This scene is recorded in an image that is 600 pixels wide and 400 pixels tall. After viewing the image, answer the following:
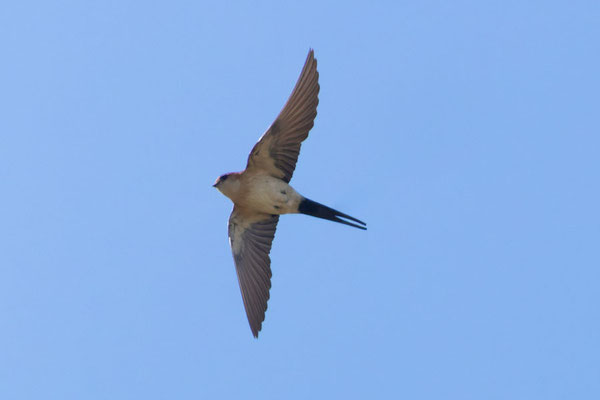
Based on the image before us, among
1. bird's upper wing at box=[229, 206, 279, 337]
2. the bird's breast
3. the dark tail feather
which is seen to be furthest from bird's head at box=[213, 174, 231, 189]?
the dark tail feather

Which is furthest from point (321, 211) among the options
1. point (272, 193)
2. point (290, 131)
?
point (290, 131)

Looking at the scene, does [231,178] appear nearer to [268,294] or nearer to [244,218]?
[244,218]

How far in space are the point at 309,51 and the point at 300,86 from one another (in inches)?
12.2

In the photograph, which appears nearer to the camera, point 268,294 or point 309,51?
point 309,51

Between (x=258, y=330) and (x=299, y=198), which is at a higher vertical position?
(x=299, y=198)

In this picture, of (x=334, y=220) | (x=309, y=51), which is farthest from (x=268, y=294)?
(x=309, y=51)

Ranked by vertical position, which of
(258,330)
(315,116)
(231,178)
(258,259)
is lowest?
(258,330)

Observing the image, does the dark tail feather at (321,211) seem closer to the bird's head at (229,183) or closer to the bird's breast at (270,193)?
the bird's breast at (270,193)

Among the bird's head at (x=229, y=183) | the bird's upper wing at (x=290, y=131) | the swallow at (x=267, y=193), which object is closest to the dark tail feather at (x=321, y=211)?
the swallow at (x=267, y=193)

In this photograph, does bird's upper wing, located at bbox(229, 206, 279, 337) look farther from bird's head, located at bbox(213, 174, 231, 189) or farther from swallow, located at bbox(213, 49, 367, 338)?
bird's head, located at bbox(213, 174, 231, 189)

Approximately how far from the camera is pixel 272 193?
28.8 ft

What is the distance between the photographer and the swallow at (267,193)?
8.62 metres

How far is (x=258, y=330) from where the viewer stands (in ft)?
29.5

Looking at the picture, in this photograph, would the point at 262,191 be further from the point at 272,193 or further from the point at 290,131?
the point at 290,131
